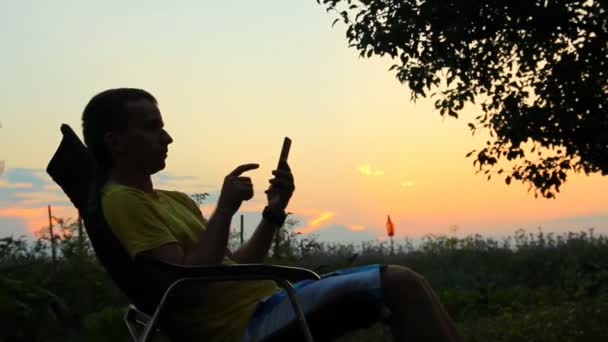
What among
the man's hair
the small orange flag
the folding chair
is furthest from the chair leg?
the small orange flag

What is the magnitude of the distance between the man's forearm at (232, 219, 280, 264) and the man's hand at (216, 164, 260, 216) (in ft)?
1.54

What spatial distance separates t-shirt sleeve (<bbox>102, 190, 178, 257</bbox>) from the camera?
2698 millimetres

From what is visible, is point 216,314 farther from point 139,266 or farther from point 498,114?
point 498,114

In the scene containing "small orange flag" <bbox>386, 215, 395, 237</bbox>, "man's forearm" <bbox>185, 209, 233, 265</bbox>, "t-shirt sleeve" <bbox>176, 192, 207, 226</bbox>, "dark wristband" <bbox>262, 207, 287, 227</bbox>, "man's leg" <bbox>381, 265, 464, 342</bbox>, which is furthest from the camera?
"small orange flag" <bbox>386, 215, 395, 237</bbox>

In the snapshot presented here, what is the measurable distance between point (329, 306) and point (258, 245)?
0.70m

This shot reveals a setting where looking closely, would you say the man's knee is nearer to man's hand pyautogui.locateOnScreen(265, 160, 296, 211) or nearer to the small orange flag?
man's hand pyautogui.locateOnScreen(265, 160, 296, 211)

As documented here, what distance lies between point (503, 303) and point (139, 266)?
7273 millimetres

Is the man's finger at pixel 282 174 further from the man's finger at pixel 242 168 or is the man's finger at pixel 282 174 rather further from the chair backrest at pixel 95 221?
the chair backrest at pixel 95 221

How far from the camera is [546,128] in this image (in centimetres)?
1034

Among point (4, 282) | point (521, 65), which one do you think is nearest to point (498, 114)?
point (521, 65)

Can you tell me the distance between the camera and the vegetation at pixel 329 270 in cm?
563

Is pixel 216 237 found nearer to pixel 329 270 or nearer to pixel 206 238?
Result: pixel 206 238

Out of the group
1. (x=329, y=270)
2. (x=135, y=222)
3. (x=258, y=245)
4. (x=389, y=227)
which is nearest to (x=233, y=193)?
(x=135, y=222)

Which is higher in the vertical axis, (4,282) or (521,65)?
(521,65)
